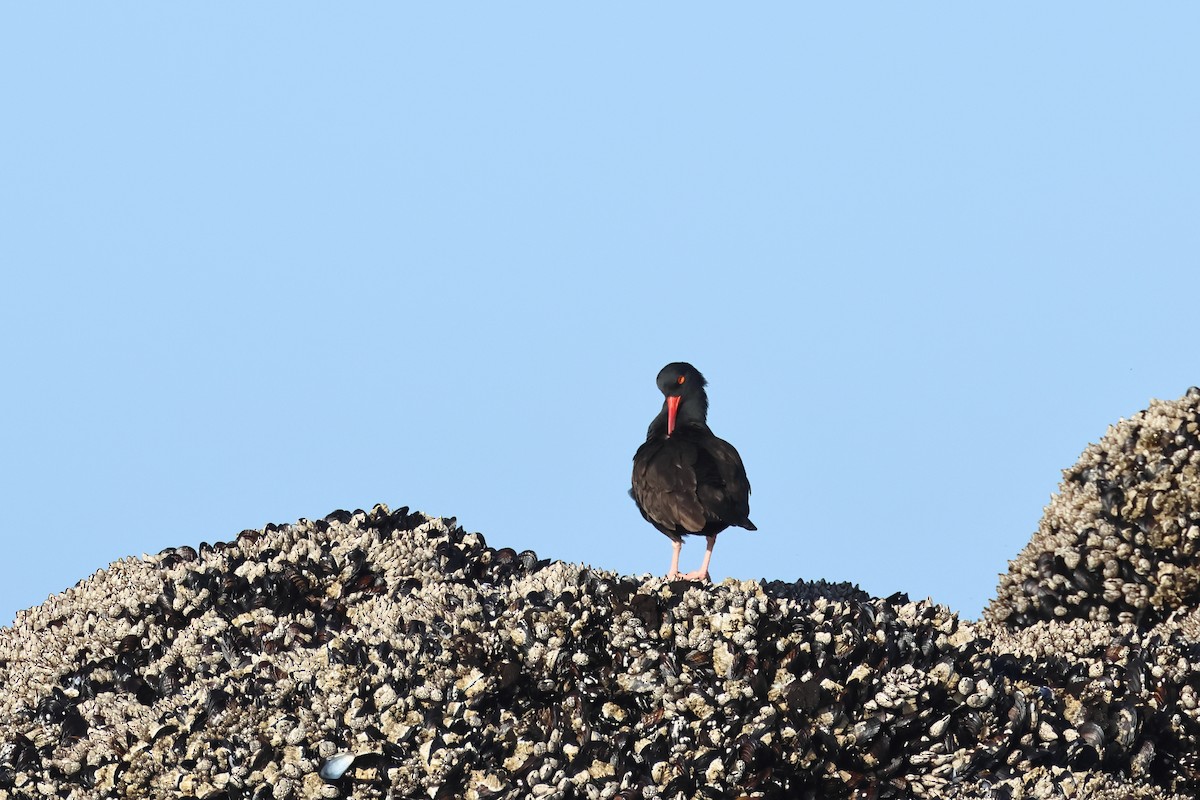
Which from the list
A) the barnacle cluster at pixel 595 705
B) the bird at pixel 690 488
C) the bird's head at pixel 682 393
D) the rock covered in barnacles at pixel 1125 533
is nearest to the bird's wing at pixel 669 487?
the bird at pixel 690 488

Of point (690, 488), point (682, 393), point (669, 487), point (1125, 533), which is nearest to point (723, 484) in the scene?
point (690, 488)

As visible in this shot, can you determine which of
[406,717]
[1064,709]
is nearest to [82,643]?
[406,717]

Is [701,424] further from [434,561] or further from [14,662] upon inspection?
[14,662]

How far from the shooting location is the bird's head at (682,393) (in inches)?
581

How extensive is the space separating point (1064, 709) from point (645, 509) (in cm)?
609

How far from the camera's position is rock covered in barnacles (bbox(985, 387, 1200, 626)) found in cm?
1200

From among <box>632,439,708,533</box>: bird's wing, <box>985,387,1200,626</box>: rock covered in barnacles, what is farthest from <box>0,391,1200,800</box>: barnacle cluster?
<box>632,439,708,533</box>: bird's wing

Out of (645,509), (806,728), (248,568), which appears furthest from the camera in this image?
(645,509)

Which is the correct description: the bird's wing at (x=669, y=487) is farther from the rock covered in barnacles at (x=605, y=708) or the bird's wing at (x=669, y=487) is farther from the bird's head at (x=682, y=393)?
the rock covered in barnacles at (x=605, y=708)

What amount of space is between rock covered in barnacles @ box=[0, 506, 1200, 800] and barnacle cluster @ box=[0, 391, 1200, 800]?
13mm

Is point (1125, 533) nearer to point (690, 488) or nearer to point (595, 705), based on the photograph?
point (690, 488)

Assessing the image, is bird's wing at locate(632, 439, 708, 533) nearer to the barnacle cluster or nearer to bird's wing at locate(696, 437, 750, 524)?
bird's wing at locate(696, 437, 750, 524)

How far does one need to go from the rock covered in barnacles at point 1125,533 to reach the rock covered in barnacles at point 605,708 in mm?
3410

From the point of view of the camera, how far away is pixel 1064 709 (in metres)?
8.05
